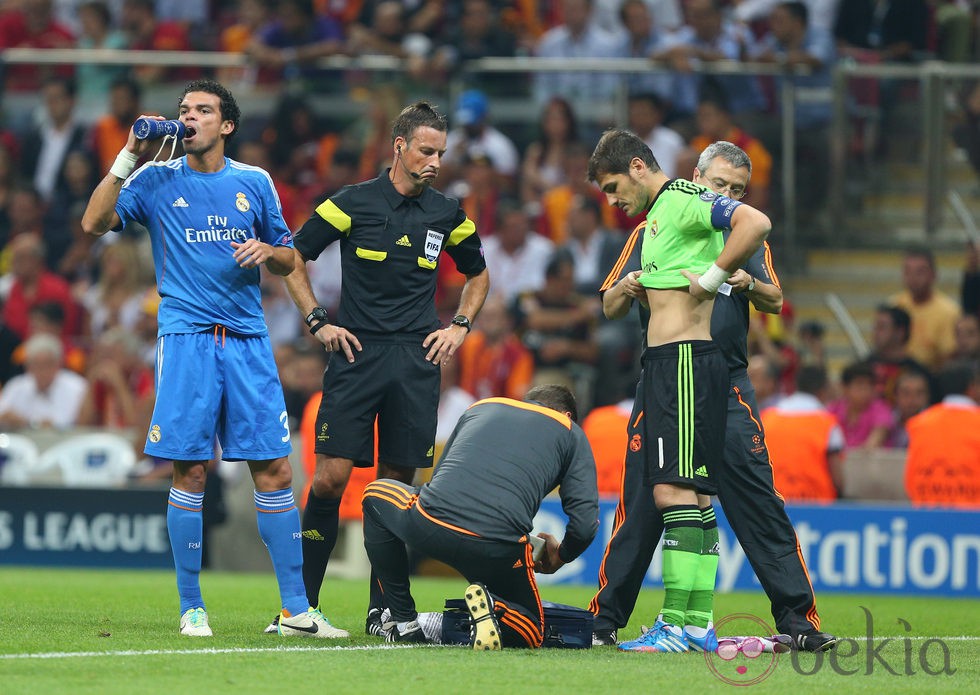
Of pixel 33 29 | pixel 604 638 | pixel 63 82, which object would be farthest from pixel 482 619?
pixel 33 29

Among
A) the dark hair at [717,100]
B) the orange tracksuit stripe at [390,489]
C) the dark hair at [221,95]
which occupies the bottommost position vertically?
the orange tracksuit stripe at [390,489]

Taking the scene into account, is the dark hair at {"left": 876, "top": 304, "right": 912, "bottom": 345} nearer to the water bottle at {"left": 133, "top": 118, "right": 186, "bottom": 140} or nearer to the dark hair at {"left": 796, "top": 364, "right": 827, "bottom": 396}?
the dark hair at {"left": 796, "top": 364, "right": 827, "bottom": 396}

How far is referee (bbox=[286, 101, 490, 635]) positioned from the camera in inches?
314

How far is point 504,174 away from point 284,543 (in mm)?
9034

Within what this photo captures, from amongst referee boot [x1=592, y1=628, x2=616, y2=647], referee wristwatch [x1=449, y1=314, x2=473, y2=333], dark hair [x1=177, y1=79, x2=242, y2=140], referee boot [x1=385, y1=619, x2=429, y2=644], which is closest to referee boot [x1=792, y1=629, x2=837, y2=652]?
referee boot [x1=592, y1=628, x2=616, y2=647]

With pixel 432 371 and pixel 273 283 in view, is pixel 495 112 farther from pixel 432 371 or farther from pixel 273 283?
pixel 432 371

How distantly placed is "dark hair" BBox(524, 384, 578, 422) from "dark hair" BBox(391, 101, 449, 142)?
4.55ft

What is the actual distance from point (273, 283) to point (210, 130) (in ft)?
27.7

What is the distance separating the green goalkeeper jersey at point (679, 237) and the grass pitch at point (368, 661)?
173 cm

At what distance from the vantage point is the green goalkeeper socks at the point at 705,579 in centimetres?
736

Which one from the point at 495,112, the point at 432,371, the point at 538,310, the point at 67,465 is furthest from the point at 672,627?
the point at 495,112

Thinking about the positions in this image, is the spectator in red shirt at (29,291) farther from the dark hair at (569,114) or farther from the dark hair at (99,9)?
the dark hair at (569,114)

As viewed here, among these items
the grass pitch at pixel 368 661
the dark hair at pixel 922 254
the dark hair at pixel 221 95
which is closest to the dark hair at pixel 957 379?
the dark hair at pixel 922 254

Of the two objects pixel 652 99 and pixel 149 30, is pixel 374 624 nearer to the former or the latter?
pixel 652 99
